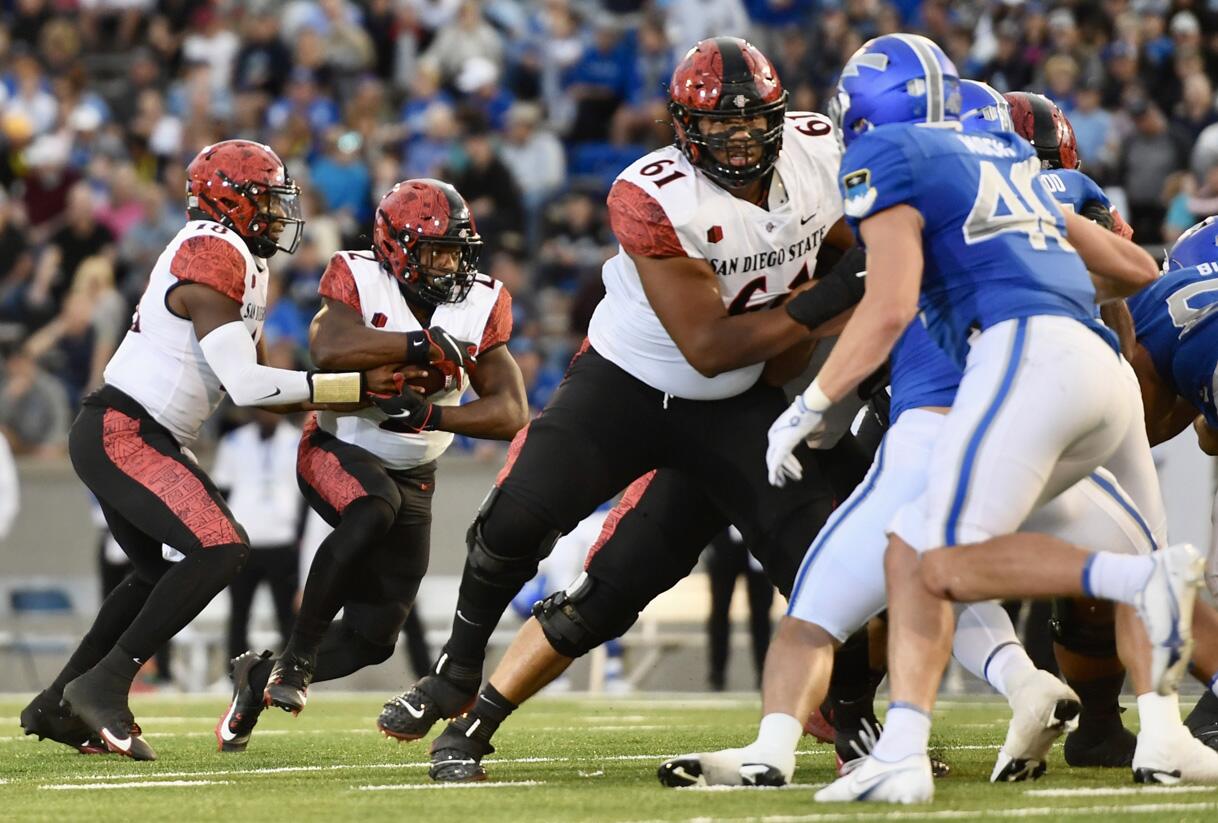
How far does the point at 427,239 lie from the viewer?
6148mm

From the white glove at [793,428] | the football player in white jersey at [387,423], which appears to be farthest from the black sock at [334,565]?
the white glove at [793,428]

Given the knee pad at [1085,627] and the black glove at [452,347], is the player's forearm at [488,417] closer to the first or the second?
the black glove at [452,347]

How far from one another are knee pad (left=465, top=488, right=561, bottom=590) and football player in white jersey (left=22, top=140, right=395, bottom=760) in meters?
1.21

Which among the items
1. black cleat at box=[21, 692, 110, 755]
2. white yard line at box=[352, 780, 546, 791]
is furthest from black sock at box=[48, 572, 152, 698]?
white yard line at box=[352, 780, 546, 791]

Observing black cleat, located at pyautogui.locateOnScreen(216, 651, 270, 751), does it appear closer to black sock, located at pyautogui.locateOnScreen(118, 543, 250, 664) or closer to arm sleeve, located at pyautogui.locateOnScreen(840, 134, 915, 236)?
black sock, located at pyautogui.locateOnScreen(118, 543, 250, 664)

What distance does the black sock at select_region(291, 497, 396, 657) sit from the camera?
6.00m

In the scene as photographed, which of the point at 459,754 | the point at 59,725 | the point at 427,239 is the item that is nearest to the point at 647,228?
the point at 459,754

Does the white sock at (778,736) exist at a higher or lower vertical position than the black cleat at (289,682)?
Result: higher

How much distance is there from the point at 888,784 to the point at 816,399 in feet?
2.71

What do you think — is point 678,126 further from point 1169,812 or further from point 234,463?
point 234,463

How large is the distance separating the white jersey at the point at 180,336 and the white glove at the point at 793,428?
7.79 ft

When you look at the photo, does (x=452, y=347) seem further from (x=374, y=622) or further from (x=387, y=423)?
(x=374, y=622)

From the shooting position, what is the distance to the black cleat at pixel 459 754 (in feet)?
15.4

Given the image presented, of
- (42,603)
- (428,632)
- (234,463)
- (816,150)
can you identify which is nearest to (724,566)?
(428,632)
